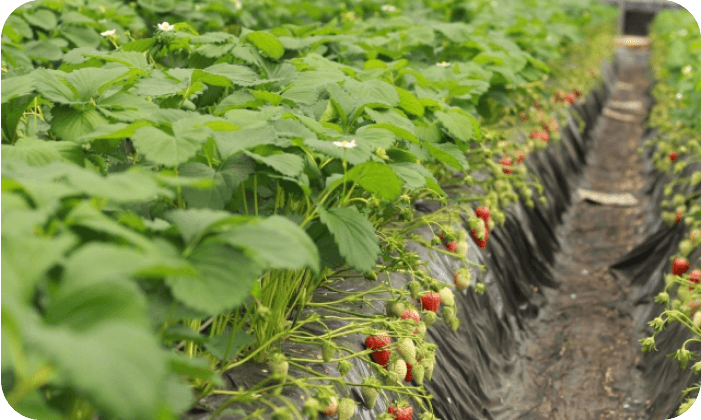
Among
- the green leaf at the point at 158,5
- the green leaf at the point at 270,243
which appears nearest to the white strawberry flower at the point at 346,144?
the green leaf at the point at 270,243

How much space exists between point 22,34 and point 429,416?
2.95 meters

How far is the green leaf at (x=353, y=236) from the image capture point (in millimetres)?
1648

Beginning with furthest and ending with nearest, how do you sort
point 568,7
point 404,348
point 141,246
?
point 568,7
point 404,348
point 141,246

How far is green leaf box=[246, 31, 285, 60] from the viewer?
8.57 ft

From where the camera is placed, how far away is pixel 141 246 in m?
1.07

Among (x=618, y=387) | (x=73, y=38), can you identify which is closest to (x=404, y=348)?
(x=618, y=387)

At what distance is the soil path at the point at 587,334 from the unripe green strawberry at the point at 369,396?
133cm

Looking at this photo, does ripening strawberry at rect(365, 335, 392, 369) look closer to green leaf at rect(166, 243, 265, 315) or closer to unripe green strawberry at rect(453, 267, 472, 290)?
unripe green strawberry at rect(453, 267, 472, 290)

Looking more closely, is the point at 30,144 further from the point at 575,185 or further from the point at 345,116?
the point at 575,185

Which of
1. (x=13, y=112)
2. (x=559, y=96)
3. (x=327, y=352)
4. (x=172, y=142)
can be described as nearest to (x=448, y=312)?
(x=327, y=352)

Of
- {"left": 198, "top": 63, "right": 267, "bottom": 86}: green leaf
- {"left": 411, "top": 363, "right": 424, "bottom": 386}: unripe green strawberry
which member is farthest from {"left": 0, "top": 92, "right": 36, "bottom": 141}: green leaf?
{"left": 411, "top": 363, "right": 424, "bottom": 386}: unripe green strawberry

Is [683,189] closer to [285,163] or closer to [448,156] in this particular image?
[448,156]

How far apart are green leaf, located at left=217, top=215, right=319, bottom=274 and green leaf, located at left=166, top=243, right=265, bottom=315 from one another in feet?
0.08

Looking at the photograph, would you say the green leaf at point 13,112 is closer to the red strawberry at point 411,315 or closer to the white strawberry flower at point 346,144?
the white strawberry flower at point 346,144
